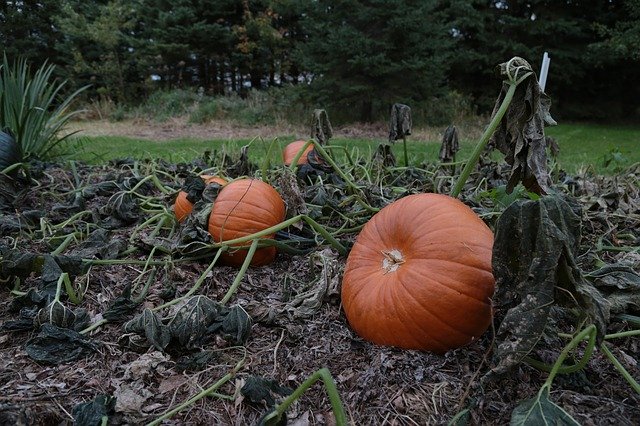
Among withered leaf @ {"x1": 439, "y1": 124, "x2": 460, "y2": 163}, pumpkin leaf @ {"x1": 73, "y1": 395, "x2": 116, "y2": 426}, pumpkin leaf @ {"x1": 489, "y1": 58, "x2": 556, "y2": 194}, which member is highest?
pumpkin leaf @ {"x1": 489, "y1": 58, "x2": 556, "y2": 194}

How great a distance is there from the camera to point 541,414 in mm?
1061

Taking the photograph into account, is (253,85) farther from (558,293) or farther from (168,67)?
(558,293)

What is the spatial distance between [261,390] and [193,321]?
1.20ft

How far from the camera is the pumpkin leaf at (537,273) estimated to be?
1.13m

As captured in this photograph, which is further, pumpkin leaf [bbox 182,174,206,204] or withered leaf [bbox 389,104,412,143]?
withered leaf [bbox 389,104,412,143]

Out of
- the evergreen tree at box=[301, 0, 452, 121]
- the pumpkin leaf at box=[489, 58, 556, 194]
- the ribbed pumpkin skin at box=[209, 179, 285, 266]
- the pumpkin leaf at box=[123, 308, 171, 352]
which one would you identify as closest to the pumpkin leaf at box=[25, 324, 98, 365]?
the pumpkin leaf at box=[123, 308, 171, 352]

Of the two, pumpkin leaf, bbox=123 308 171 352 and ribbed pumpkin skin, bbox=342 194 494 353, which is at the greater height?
ribbed pumpkin skin, bbox=342 194 494 353

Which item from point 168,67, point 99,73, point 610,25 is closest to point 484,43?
point 610,25

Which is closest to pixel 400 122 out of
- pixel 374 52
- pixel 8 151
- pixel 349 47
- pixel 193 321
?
pixel 193 321

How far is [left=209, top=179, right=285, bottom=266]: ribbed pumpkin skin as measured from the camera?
6.62 feet

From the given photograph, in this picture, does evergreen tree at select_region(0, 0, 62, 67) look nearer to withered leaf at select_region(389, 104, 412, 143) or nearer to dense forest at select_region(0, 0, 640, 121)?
dense forest at select_region(0, 0, 640, 121)

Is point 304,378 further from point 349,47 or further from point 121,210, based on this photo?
point 349,47

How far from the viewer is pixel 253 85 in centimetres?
1894

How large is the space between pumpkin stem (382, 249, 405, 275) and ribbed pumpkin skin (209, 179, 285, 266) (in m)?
0.63
